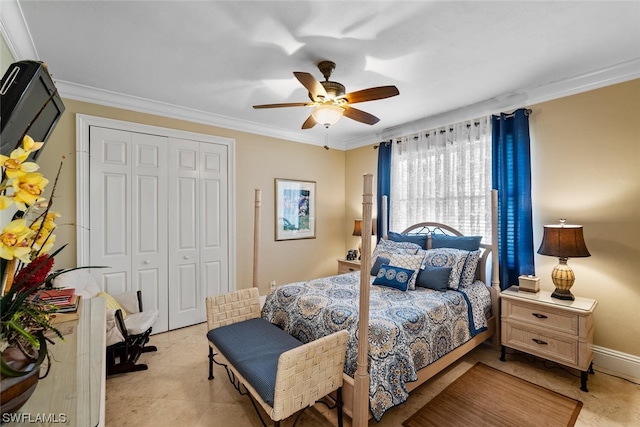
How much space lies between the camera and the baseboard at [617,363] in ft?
7.90

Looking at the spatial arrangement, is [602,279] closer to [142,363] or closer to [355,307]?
[355,307]

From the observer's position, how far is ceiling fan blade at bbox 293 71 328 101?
1971 millimetres

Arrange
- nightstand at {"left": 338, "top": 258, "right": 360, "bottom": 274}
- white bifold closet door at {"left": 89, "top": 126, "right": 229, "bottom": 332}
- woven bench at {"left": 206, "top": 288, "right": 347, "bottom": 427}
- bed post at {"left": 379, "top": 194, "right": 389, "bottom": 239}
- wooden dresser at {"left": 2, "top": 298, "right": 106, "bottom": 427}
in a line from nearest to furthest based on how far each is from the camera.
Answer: wooden dresser at {"left": 2, "top": 298, "right": 106, "bottom": 427} < woven bench at {"left": 206, "top": 288, "right": 347, "bottom": 427} < white bifold closet door at {"left": 89, "top": 126, "right": 229, "bottom": 332} < nightstand at {"left": 338, "top": 258, "right": 360, "bottom": 274} < bed post at {"left": 379, "top": 194, "right": 389, "bottom": 239}

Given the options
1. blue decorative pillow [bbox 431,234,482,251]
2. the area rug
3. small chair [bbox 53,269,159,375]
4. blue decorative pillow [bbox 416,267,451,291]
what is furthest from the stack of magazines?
blue decorative pillow [bbox 431,234,482,251]

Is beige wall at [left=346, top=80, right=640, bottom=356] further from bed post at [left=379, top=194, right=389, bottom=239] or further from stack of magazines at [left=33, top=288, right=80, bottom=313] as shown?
stack of magazines at [left=33, top=288, right=80, bottom=313]

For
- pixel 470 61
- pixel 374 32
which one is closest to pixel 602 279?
pixel 470 61

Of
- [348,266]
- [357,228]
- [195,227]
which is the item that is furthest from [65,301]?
[357,228]

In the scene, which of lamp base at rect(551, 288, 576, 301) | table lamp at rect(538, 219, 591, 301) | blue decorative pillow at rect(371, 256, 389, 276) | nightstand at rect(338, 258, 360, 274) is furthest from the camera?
nightstand at rect(338, 258, 360, 274)

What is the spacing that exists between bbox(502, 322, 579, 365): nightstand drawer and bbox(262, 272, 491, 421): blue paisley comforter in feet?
0.75

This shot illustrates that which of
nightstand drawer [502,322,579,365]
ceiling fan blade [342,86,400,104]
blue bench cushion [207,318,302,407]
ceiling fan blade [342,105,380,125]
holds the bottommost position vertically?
Answer: nightstand drawer [502,322,579,365]

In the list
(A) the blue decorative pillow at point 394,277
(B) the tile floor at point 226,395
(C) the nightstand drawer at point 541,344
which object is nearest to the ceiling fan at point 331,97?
(A) the blue decorative pillow at point 394,277

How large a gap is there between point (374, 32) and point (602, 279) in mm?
2884

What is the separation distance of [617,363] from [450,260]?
155 cm

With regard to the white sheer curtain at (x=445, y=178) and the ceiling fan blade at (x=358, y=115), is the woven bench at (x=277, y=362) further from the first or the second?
the white sheer curtain at (x=445, y=178)
